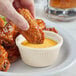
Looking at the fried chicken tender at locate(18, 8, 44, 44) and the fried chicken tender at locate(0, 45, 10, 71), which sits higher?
the fried chicken tender at locate(18, 8, 44, 44)

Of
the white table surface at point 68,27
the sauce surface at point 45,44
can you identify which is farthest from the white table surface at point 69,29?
the sauce surface at point 45,44

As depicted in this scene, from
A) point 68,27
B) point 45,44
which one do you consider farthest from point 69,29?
point 45,44

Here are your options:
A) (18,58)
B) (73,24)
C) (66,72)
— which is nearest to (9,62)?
(18,58)

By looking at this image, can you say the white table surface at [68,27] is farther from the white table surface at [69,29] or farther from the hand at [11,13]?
the hand at [11,13]

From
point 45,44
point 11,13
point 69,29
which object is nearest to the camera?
point 11,13

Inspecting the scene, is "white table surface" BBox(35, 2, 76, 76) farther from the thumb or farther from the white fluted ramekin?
the thumb

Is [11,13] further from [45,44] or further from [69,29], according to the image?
[69,29]

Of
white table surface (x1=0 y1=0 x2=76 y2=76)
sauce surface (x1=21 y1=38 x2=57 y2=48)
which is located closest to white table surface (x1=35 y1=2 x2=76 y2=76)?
white table surface (x1=0 y1=0 x2=76 y2=76)

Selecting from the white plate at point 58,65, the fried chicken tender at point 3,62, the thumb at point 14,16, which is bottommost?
the white plate at point 58,65
